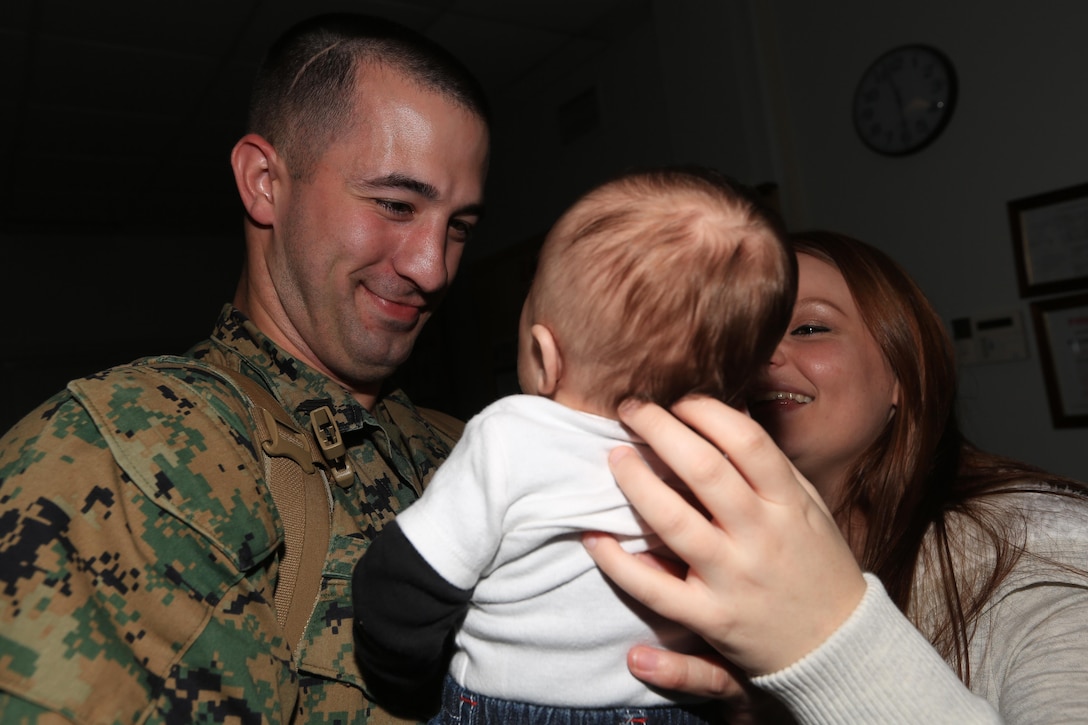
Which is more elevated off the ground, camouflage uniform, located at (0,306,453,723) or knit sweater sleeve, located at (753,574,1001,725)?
camouflage uniform, located at (0,306,453,723)

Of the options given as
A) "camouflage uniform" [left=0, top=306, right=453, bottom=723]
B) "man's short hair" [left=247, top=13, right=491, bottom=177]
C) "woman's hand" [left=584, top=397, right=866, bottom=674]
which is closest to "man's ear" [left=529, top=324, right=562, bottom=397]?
"woman's hand" [left=584, top=397, right=866, bottom=674]

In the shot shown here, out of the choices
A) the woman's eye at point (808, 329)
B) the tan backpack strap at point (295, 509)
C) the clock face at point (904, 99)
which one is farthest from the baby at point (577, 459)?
the clock face at point (904, 99)

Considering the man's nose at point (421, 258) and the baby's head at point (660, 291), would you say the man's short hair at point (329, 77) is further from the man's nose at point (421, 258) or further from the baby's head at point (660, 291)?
the baby's head at point (660, 291)

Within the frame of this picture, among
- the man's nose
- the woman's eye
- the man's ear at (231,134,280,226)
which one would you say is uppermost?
the man's ear at (231,134,280,226)

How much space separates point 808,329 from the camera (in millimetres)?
1714

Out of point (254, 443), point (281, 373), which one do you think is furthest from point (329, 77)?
point (254, 443)

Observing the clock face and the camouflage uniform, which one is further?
the clock face

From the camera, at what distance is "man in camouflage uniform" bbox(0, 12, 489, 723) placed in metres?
0.86

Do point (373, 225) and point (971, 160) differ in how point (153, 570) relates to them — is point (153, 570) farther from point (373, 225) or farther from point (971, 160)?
point (971, 160)

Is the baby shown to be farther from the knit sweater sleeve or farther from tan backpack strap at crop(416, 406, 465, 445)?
tan backpack strap at crop(416, 406, 465, 445)

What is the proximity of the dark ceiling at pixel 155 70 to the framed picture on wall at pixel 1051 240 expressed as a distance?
2.29 meters

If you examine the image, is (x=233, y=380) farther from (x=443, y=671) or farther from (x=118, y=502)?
(x=443, y=671)

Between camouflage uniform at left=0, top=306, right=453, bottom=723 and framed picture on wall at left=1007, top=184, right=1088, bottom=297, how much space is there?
2667 mm

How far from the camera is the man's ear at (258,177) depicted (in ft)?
4.82
